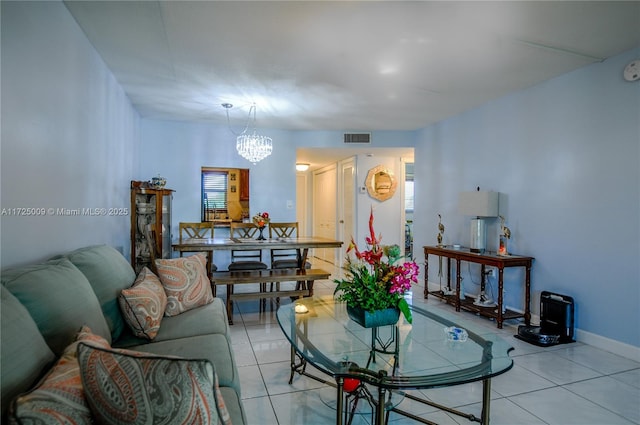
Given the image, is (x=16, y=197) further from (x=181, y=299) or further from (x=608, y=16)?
(x=608, y=16)

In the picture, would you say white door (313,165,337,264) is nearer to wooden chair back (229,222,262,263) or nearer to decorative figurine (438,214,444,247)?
wooden chair back (229,222,262,263)

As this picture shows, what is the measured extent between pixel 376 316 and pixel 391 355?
204 millimetres

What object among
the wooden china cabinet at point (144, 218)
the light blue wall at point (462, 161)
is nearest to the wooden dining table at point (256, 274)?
the wooden china cabinet at point (144, 218)

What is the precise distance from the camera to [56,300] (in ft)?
4.36

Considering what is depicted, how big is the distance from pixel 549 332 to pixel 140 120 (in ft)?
18.3

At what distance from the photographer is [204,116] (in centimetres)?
497

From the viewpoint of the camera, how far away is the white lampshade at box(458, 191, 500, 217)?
13.1ft

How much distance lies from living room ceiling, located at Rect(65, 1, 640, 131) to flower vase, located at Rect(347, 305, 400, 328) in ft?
6.12

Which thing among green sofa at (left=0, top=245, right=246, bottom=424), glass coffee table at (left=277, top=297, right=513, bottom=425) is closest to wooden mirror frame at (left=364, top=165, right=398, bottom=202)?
glass coffee table at (left=277, top=297, right=513, bottom=425)

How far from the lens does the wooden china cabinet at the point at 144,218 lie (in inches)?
160

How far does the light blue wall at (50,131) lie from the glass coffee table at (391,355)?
4.89ft

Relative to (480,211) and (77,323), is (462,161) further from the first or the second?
(77,323)

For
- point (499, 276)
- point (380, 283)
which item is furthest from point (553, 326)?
point (380, 283)

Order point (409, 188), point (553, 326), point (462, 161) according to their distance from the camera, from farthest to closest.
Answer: point (409, 188) < point (462, 161) < point (553, 326)
